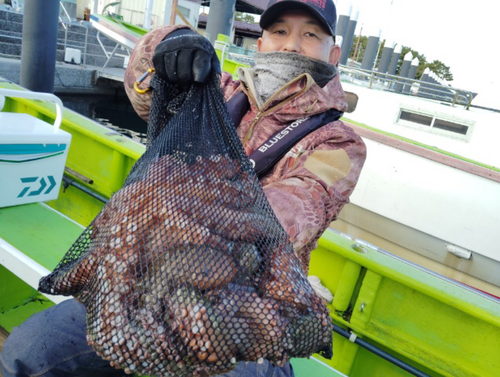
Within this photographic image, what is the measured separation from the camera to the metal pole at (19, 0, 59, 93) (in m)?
5.79

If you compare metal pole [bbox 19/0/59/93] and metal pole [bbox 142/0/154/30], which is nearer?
metal pole [bbox 19/0/59/93]

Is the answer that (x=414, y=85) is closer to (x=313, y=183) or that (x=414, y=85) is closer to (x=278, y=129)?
(x=278, y=129)

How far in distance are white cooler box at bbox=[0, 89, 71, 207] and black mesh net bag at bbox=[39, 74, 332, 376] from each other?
68.0 inches

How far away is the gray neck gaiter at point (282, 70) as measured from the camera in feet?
6.26

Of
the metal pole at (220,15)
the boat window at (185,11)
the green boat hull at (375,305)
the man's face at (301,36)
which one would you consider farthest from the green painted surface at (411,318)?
the boat window at (185,11)

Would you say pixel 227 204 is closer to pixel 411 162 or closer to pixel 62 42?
pixel 411 162

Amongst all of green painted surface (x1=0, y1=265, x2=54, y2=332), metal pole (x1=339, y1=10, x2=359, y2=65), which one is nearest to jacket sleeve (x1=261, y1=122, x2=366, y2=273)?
green painted surface (x1=0, y1=265, x2=54, y2=332)

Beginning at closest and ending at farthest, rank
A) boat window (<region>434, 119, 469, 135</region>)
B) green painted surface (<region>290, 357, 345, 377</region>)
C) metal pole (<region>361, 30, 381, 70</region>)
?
green painted surface (<region>290, 357, 345, 377</region>) → boat window (<region>434, 119, 469, 135</region>) → metal pole (<region>361, 30, 381, 70</region>)

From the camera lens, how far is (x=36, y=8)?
18.8 feet

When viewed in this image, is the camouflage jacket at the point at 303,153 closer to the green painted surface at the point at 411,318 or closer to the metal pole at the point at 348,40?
the green painted surface at the point at 411,318

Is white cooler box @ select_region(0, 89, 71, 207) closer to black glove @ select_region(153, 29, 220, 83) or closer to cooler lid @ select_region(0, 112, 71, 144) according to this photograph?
cooler lid @ select_region(0, 112, 71, 144)

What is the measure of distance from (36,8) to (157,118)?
5.32 meters

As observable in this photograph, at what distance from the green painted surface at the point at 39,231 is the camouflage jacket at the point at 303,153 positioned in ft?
3.26

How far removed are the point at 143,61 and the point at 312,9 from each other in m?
0.81
